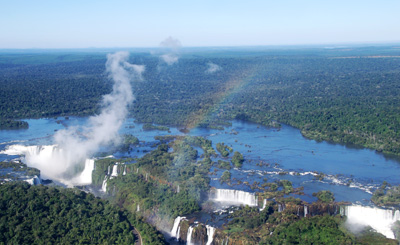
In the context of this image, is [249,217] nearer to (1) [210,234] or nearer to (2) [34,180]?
(1) [210,234]

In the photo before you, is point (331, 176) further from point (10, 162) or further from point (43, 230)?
point (10, 162)

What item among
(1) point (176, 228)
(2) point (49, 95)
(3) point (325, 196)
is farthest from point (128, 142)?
(2) point (49, 95)

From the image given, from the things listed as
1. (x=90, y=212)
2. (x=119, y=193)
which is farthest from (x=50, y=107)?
(x=90, y=212)

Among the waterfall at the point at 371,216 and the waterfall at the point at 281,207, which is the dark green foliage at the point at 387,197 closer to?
the waterfall at the point at 371,216

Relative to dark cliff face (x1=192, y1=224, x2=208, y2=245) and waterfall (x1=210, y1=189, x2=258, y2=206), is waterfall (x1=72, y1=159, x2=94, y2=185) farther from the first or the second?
dark cliff face (x1=192, y1=224, x2=208, y2=245)

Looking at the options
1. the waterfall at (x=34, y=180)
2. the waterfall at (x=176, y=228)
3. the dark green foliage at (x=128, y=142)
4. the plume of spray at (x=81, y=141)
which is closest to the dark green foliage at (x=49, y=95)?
the plume of spray at (x=81, y=141)
